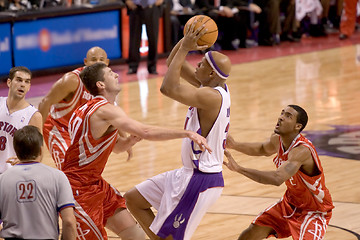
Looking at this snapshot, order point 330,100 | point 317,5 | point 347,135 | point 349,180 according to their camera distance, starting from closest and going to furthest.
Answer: point 349,180, point 347,135, point 330,100, point 317,5

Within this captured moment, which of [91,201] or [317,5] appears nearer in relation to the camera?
[91,201]

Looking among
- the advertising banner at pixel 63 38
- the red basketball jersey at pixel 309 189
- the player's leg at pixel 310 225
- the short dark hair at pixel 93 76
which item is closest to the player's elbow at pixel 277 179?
the red basketball jersey at pixel 309 189

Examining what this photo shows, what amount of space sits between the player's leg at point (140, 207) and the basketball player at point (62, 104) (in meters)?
1.51

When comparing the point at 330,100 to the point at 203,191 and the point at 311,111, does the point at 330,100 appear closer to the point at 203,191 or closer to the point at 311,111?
the point at 311,111

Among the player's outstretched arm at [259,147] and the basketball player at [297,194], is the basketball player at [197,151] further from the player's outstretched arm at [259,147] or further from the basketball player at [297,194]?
the player's outstretched arm at [259,147]

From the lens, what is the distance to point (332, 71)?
1631 centimetres

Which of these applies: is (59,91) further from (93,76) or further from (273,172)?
(273,172)

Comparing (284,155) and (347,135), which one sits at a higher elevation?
(284,155)

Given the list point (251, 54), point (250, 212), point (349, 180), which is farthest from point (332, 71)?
point (250, 212)

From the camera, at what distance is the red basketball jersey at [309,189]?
236 inches

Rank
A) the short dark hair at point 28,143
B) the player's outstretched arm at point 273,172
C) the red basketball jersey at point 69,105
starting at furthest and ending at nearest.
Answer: the red basketball jersey at point 69,105 → the player's outstretched arm at point 273,172 → the short dark hair at point 28,143

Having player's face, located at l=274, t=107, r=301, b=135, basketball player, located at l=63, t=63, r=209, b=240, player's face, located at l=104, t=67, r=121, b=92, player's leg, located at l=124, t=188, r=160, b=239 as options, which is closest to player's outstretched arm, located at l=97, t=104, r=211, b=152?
basketball player, located at l=63, t=63, r=209, b=240

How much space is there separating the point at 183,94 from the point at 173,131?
Result: 380 millimetres

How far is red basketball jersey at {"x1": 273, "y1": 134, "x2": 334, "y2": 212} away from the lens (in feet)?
19.7
